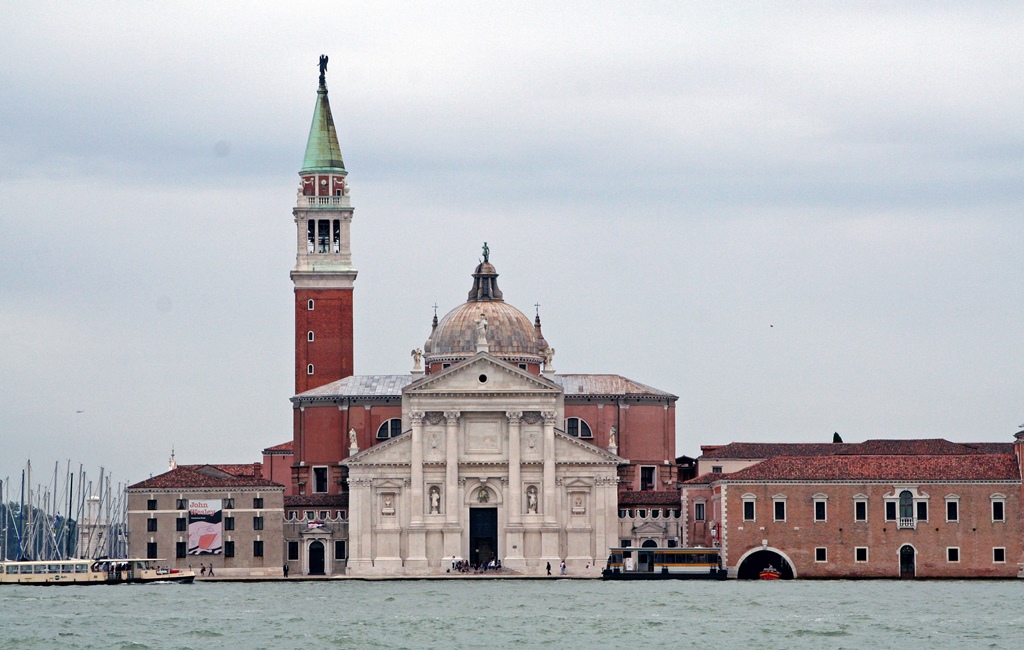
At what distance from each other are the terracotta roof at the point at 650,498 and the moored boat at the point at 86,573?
698 inches

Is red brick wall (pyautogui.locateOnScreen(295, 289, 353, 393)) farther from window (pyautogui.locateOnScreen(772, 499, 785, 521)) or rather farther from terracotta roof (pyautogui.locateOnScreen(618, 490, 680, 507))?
window (pyautogui.locateOnScreen(772, 499, 785, 521))

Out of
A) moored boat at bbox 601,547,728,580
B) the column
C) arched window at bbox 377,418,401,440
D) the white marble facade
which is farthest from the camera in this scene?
arched window at bbox 377,418,401,440

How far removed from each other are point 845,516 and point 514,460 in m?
14.1

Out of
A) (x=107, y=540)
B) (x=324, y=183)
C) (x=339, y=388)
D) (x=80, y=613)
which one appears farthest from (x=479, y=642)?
(x=107, y=540)

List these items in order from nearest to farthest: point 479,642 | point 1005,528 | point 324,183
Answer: point 479,642, point 1005,528, point 324,183

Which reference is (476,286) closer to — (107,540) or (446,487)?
(446,487)

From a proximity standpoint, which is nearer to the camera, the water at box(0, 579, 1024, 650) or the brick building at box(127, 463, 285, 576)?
the water at box(0, 579, 1024, 650)

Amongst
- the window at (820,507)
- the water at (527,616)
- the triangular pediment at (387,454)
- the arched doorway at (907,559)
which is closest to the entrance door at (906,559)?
the arched doorway at (907,559)

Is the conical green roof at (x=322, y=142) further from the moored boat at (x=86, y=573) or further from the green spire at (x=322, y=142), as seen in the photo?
the moored boat at (x=86, y=573)

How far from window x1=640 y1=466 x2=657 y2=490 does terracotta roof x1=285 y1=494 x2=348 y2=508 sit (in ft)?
42.2

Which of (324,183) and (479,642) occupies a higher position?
(324,183)

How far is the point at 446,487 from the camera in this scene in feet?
341

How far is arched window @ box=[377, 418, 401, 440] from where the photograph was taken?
109375 mm

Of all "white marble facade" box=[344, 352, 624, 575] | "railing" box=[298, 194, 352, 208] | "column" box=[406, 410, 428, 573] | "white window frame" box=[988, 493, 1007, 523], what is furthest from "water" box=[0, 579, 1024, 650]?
"railing" box=[298, 194, 352, 208]
